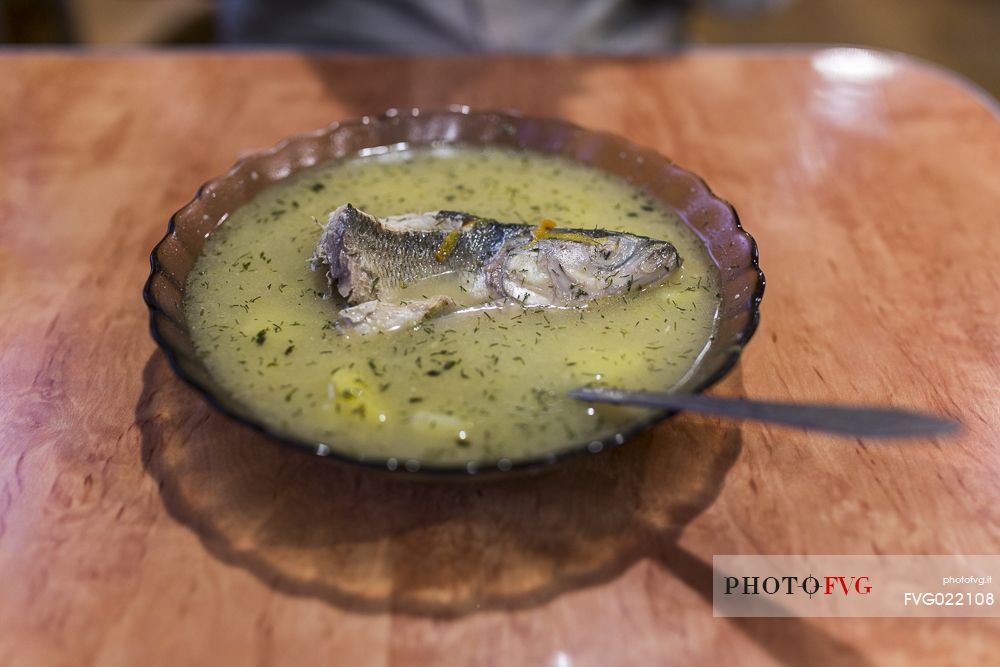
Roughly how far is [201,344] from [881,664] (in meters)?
1.10

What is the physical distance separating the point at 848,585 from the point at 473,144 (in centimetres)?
125

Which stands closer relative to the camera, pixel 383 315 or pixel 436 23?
pixel 383 315

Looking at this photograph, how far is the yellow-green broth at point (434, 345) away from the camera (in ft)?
4.23

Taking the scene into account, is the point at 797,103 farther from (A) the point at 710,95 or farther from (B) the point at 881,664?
(B) the point at 881,664

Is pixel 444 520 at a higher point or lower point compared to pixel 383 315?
lower

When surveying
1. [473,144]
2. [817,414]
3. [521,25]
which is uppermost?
[817,414]

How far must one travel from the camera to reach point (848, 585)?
1.22 m

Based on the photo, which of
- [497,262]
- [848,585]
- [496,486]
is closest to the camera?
[848,585]

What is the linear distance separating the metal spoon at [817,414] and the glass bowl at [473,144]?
1.3 inches

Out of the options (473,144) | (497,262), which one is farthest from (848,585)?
(473,144)

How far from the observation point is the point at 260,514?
1.31m

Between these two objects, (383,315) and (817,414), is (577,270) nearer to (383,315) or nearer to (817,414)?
(383,315)

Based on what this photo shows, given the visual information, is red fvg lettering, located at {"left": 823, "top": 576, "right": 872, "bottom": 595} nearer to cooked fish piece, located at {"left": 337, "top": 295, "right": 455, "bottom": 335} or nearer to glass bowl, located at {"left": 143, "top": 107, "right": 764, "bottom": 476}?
glass bowl, located at {"left": 143, "top": 107, "right": 764, "bottom": 476}

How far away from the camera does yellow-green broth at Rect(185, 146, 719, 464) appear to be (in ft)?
4.23
